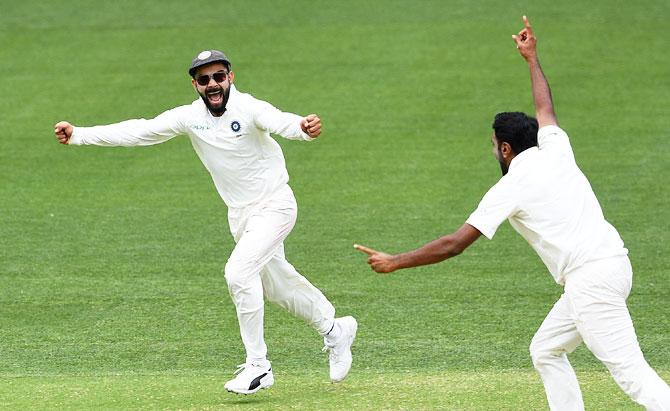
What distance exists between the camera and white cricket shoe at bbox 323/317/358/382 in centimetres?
972

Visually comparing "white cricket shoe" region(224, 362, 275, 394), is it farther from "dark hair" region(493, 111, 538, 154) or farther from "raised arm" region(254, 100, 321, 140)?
"dark hair" region(493, 111, 538, 154)

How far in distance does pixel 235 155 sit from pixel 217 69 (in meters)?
0.65

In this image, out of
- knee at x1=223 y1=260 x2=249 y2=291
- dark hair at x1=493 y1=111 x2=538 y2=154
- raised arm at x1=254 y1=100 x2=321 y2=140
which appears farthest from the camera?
knee at x1=223 y1=260 x2=249 y2=291

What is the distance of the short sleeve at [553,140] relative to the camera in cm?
776

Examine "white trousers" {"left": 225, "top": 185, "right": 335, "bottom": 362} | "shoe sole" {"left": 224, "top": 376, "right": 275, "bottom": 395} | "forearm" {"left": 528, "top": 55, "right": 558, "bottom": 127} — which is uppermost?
"forearm" {"left": 528, "top": 55, "right": 558, "bottom": 127}

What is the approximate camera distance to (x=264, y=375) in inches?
362

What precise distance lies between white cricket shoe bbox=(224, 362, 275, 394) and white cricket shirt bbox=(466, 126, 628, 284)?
2435mm

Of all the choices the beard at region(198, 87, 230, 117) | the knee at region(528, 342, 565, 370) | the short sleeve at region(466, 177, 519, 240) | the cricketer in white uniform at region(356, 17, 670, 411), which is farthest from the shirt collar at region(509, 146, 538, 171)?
the beard at region(198, 87, 230, 117)

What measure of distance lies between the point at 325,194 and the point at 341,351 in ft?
22.6

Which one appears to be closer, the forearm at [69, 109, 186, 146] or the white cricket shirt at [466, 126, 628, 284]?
the white cricket shirt at [466, 126, 628, 284]

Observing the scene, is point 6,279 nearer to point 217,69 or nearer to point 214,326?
point 214,326

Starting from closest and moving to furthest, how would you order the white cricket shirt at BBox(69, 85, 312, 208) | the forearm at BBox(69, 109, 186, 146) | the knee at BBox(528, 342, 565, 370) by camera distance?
the knee at BBox(528, 342, 565, 370) < the white cricket shirt at BBox(69, 85, 312, 208) < the forearm at BBox(69, 109, 186, 146)

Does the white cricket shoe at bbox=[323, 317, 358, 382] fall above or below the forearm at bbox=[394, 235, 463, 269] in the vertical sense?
below

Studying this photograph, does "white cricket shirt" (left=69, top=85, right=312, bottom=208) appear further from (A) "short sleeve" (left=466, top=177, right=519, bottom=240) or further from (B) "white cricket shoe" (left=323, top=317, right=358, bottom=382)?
(A) "short sleeve" (left=466, top=177, right=519, bottom=240)
